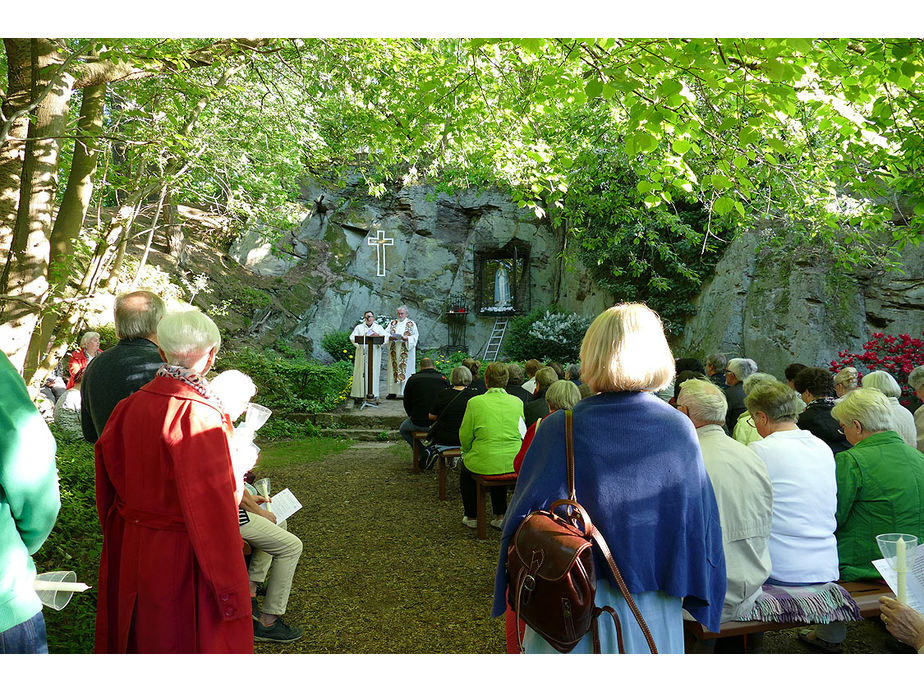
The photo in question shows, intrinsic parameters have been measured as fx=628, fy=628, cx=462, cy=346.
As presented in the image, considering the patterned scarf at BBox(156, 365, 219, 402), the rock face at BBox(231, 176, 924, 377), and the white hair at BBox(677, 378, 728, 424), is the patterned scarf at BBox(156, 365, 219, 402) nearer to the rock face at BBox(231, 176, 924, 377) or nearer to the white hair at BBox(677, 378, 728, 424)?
the white hair at BBox(677, 378, 728, 424)

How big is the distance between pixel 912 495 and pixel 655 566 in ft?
6.39

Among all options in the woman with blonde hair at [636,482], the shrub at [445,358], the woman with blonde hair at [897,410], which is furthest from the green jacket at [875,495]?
the shrub at [445,358]

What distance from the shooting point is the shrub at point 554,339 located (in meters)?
15.5

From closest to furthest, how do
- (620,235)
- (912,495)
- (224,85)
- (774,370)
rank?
(912,495), (224,85), (620,235), (774,370)

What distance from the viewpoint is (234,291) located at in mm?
17234

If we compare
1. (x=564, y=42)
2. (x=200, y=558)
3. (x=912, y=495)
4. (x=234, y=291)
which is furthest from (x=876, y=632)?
(x=234, y=291)

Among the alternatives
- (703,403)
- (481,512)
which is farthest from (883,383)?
(481,512)

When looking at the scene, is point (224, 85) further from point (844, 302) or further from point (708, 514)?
point (844, 302)

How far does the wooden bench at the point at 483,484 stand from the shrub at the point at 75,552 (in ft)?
9.54

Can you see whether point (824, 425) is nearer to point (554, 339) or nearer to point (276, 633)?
point (276, 633)

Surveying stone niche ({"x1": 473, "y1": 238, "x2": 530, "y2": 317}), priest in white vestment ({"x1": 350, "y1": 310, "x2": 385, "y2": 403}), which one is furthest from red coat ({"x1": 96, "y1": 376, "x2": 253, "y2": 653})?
stone niche ({"x1": 473, "y1": 238, "x2": 530, "y2": 317})

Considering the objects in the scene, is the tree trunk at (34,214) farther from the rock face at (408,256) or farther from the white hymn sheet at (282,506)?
the rock face at (408,256)

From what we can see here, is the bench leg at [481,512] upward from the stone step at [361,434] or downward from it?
upward

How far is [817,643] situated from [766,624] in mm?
923
